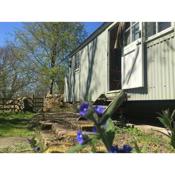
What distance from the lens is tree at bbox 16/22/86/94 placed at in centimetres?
2536

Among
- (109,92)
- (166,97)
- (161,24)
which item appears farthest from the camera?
(109,92)

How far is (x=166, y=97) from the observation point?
602cm

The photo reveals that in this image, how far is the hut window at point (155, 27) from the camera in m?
6.33

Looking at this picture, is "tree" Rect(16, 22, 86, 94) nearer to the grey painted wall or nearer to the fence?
the fence

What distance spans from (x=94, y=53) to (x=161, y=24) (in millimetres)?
5144

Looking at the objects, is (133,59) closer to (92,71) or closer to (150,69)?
(150,69)

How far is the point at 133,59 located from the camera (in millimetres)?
7570

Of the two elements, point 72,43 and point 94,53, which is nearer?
point 94,53

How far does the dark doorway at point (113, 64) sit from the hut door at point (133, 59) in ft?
3.80

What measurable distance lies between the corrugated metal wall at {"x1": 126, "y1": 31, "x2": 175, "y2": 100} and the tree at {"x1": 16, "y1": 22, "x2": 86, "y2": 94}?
1739cm

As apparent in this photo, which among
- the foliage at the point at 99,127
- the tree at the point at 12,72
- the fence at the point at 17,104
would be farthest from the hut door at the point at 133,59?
the tree at the point at 12,72
